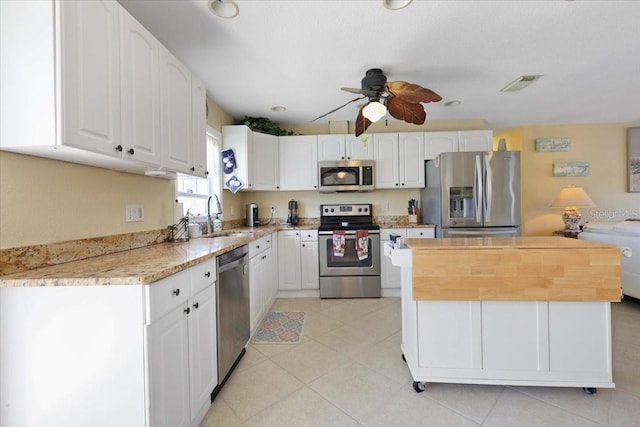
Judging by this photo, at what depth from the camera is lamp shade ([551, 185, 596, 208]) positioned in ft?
12.6

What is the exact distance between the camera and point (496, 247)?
1618mm

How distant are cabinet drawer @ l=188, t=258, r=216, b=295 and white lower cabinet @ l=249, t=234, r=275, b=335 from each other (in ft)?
2.51

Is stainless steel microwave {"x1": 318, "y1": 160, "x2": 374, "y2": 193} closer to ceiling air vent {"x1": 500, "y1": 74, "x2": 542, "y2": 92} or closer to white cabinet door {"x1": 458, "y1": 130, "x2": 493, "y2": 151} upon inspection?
white cabinet door {"x1": 458, "y1": 130, "x2": 493, "y2": 151}

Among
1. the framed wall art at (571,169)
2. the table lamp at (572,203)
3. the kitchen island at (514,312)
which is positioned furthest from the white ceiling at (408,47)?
the kitchen island at (514,312)

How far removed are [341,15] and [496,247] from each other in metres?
1.74

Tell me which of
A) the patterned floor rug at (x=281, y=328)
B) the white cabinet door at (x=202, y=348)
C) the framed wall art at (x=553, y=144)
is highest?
the framed wall art at (x=553, y=144)

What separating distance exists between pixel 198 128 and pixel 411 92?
1.68 meters

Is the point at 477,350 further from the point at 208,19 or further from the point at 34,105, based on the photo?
the point at 208,19

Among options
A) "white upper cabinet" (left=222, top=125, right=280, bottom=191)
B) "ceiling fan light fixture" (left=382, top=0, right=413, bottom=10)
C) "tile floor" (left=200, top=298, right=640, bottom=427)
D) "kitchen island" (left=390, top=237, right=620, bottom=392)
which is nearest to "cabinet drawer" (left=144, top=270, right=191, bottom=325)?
"tile floor" (left=200, top=298, right=640, bottom=427)

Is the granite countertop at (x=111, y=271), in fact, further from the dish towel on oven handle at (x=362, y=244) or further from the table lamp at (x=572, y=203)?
the table lamp at (x=572, y=203)

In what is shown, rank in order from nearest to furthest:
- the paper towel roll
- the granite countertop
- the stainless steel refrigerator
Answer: the granite countertop
the paper towel roll
the stainless steel refrigerator

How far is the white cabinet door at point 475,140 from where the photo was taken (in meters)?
3.67

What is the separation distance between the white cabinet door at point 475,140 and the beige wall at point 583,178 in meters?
1.13

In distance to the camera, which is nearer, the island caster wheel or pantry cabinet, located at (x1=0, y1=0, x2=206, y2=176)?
pantry cabinet, located at (x1=0, y1=0, x2=206, y2=176)
